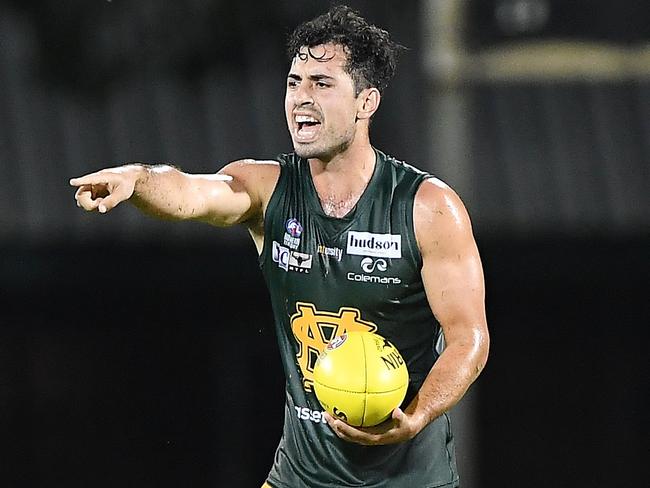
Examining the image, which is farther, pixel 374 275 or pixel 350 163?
pixel 350 163

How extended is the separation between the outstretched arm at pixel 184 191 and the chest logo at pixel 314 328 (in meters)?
0.44

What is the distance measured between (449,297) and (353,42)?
3.35 feet

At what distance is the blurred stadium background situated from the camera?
A: 33.9ft

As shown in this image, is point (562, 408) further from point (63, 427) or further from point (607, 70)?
point (63, 427)

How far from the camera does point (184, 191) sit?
5.13 metres

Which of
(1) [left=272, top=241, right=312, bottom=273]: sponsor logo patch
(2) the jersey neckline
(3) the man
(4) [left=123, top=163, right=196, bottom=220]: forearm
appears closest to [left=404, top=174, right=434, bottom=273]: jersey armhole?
(3) the man

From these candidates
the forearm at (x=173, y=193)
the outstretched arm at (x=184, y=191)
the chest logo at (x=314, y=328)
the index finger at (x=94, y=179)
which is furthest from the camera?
the chest logo at (x=314, y=328)

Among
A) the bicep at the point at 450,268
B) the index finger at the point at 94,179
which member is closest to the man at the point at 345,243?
the bicep at the point at 450,268

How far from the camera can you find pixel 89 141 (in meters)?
10.4

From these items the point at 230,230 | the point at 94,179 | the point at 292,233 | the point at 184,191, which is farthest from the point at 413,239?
the point at 230,230

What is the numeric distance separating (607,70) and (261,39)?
2673 mm

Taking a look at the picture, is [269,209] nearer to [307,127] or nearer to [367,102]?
[307,127]

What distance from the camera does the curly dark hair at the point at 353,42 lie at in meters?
5.25

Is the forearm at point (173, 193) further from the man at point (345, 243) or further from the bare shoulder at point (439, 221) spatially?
the bare shoulder at point (439, 221)
